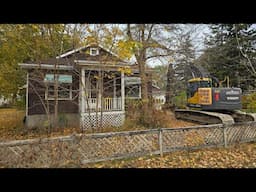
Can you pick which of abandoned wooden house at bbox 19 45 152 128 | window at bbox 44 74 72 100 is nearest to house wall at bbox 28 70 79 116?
abandoned wooden house at bbox 19 45 152 128

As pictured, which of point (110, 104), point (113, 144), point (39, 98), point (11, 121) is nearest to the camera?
point (113, 144)

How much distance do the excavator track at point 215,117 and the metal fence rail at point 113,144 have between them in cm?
192

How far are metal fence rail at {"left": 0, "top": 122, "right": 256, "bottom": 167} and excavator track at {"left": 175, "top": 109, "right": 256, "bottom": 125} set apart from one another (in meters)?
1.92

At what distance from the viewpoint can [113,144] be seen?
4418 millimetres

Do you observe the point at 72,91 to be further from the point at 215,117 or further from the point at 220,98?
the point at 220,98

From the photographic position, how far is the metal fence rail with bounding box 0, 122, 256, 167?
351 cm

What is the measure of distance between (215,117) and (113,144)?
19.7 feet

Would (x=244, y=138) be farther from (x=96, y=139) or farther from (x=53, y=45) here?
(x=53, y=45)

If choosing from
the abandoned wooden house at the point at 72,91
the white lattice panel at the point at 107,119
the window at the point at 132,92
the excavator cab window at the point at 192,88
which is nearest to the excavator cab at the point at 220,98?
the excavator cab window at the point at 192,88

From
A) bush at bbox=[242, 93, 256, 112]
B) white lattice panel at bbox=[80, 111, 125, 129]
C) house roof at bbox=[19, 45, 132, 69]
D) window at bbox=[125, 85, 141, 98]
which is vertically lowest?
white lattice panel at bbox=[80, 111, 125, 129]

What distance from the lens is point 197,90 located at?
33.9ft

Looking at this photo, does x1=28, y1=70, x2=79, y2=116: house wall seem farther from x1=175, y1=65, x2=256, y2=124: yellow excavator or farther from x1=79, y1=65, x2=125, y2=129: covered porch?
x1=175, y1=65, x2=256, y2=124: yellow excavator

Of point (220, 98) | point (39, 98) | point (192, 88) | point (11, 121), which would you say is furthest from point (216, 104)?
point (11, 121)
